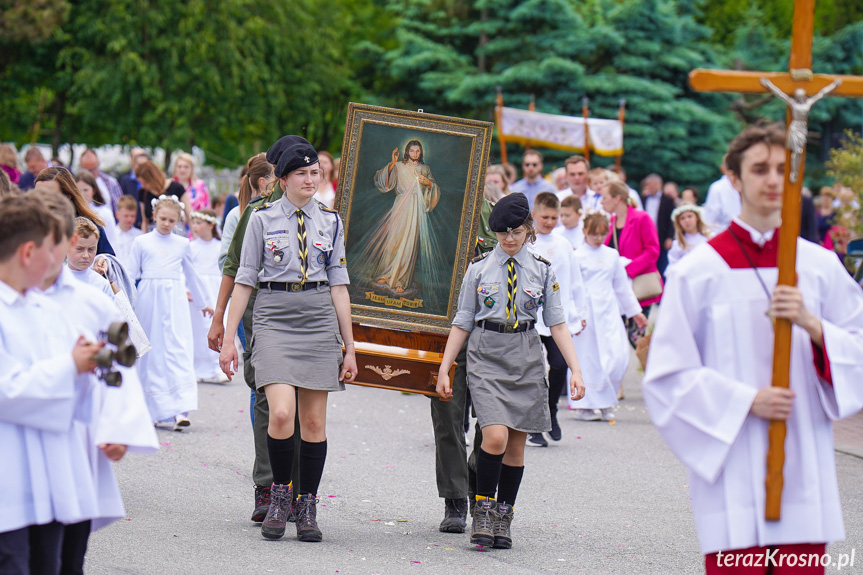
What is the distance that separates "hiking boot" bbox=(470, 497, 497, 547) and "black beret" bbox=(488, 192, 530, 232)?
1426 millimetres

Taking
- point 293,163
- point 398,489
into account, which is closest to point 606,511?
point 398,489

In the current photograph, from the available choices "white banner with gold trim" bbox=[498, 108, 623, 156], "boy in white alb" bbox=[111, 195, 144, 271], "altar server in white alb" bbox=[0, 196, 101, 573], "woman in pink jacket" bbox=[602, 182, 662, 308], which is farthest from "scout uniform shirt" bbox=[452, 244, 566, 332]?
"white banner with gold trim" bbox=[498, 108, 623, 156]

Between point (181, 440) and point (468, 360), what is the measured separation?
11.6 ft

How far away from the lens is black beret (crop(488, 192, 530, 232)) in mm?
6449

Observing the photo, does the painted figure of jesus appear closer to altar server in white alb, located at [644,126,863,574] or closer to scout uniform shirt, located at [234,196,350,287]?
scout uniform shirt, located at [234,196,350,287]

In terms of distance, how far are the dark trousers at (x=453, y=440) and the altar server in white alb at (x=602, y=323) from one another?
12.8 feet

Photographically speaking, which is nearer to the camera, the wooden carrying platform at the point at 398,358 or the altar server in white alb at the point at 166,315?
the wooden carrying platform at the point at 398,358

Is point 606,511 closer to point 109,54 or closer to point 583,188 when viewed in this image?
point 583,188

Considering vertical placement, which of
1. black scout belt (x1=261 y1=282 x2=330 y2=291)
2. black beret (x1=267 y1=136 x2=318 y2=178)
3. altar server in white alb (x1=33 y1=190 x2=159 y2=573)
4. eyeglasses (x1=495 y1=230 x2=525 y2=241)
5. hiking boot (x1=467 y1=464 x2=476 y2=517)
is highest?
black beret (x1=267 y1=136 x2=318 y2=178)

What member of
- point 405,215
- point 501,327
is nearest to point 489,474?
point 501,327

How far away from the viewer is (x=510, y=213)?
6461mm

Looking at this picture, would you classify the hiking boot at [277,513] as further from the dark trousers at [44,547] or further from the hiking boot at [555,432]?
the hiking boot at [555,432]

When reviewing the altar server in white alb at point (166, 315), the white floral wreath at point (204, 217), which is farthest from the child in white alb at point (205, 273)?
the altar server in white alb at point (166, 315)

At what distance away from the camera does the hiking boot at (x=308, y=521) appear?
→ 6.32 meters
